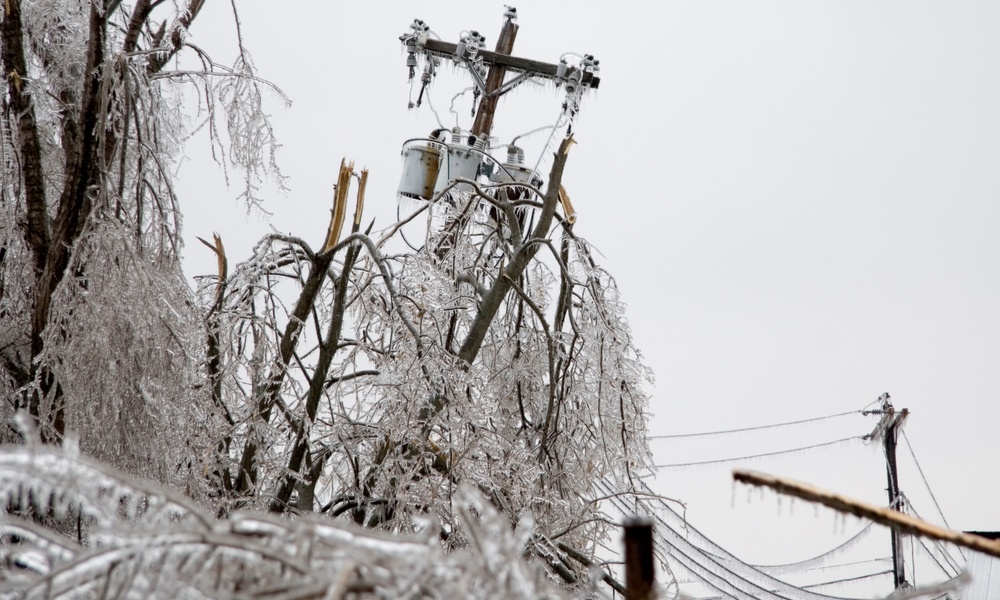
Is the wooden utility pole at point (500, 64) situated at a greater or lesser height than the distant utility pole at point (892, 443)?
greater

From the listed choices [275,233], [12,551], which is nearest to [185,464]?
[275,233]

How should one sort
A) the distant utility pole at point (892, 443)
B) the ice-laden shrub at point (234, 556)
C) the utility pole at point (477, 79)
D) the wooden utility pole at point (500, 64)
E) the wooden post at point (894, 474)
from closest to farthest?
the ice-laden shrub at point (234, 556)
the utility pole at point (477, 79)
the wooden utility pole at point (500, 64)
the wooden post at point (894, 474)
the distant utility pole at point (892, 443)

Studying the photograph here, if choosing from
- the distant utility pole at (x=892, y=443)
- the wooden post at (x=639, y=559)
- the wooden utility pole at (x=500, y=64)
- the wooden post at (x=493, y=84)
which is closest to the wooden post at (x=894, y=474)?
the distant utility pole at (x=892, y=443)

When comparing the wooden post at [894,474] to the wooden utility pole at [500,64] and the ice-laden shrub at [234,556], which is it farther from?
the ice-laden shrub at [234,556]

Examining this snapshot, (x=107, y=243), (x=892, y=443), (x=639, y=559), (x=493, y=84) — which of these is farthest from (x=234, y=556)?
(x=892, y=443)

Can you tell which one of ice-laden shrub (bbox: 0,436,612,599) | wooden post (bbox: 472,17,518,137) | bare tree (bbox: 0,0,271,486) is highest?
wooden post (bbox: 472,17,518,137)

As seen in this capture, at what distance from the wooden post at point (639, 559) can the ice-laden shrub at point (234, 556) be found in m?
0.14

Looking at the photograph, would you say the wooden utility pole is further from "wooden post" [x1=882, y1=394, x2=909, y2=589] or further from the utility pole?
"wooden post" [x1=882, y1=394, x2=909, y2=589]

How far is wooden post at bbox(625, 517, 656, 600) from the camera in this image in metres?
1.55

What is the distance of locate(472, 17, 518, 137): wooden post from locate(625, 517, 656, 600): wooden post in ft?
26.4

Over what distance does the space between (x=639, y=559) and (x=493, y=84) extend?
344 inches

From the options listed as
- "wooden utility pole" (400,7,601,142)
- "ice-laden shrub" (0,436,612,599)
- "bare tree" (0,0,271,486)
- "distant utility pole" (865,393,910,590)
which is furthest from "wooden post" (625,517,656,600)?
"distant utility pole" (865,393,910,590)

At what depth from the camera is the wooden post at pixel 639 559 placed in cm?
155

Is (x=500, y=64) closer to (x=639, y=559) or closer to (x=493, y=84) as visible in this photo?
(x=493, y=84)
